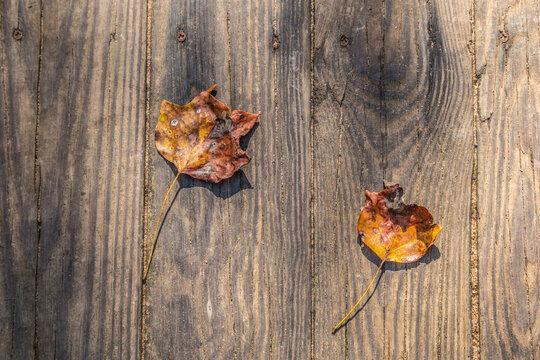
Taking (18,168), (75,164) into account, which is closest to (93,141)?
(75,164)

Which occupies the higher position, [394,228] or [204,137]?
[204,137]

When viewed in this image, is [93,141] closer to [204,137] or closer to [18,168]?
[18,168]

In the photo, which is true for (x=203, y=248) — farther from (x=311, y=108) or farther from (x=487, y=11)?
(x=487, y=11)

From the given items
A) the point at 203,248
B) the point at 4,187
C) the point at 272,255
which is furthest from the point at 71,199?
A: the point at 272,255

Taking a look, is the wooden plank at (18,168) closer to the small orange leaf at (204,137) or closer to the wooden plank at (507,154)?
the small orange leaf at (204,137)

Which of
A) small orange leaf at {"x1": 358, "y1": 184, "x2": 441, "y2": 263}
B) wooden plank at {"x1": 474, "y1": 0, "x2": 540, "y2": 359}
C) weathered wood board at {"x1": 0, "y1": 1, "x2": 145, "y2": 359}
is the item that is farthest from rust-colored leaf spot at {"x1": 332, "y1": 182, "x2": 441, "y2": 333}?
weathered wood board at {"x1": 0, "y1": 1, "x2": 145, "y2": 359}

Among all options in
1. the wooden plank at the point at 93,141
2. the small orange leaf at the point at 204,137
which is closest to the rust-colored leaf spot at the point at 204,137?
the small orange leaf at the point at 204,137

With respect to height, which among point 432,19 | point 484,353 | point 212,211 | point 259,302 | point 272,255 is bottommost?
point 484,353
